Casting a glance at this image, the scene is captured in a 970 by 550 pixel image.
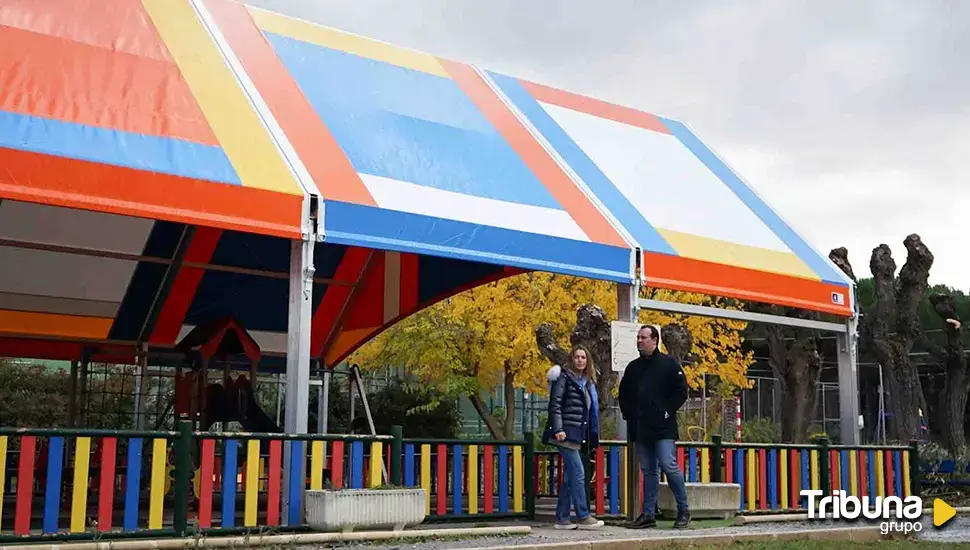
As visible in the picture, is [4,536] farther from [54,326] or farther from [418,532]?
[54,326]

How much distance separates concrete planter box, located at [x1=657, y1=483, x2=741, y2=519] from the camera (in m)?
10.1

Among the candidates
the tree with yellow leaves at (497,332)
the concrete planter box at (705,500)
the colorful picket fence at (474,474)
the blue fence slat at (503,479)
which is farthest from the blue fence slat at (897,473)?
the tree with yellow leaves at (497,332)

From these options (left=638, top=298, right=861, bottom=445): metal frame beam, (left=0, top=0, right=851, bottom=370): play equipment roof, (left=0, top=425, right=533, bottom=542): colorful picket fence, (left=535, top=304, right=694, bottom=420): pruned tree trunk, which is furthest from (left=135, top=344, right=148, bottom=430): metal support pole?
(left=638, top=298, right=861, bottom=445): metal frame beam

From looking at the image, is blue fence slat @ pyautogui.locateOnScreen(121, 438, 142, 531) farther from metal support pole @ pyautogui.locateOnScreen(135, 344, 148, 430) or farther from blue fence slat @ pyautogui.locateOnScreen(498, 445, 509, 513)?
metal support pole @ pyautogui.locateOnScreen(135, 344, 148, 430)

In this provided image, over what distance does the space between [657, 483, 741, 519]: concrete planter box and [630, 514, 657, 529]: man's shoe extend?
25.6 inches

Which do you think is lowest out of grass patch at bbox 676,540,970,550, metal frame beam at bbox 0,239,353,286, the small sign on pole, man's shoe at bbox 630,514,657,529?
grass patch at bbox 676,540,970,550

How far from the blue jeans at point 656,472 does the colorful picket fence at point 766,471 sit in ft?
1.67

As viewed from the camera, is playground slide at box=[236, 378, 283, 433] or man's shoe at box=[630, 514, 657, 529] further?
playground slide at box=[236, 378, 283, 433]

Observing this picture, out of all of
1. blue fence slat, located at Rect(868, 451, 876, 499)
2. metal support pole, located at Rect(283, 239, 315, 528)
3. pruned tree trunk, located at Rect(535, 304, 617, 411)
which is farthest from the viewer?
pruned tree trunk, located at Rect(535, 304, 617, 411)

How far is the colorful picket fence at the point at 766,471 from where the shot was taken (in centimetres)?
1036

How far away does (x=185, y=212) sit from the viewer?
7.93 metres

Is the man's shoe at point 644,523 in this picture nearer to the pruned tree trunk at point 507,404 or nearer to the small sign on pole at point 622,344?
the small sign on pole at point 622,344

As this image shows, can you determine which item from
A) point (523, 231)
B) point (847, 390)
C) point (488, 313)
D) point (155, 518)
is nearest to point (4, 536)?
point (155, 518)

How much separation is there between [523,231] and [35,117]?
4136 mm
